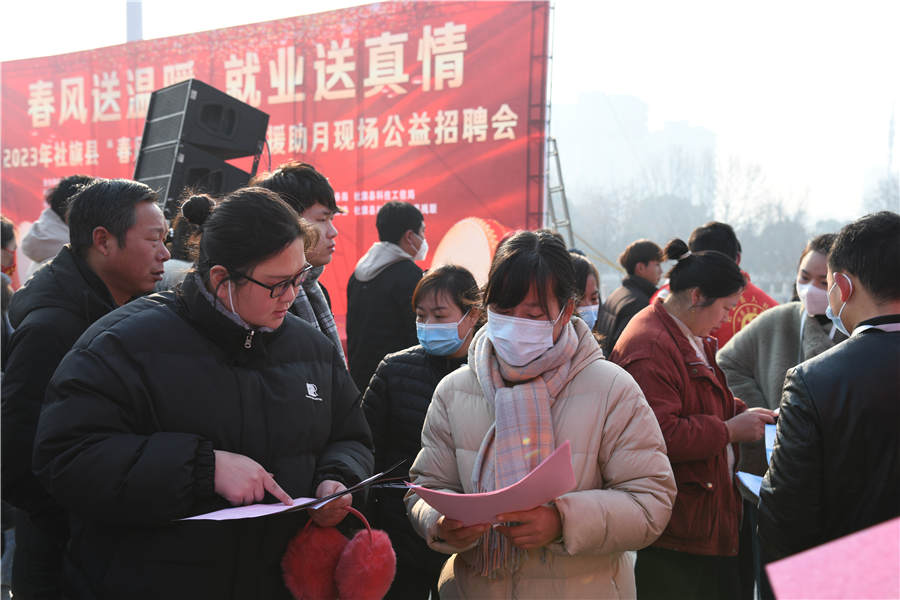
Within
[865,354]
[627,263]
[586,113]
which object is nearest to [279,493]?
[865,354]

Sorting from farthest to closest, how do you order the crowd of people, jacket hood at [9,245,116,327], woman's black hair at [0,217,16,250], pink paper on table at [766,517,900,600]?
woman's black hair at [0,217,16,250] → jacket hood at [9,245,116,327] → the crowd of people → pink paper on table at [766,517,900,600]

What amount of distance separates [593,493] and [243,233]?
3.15 feet

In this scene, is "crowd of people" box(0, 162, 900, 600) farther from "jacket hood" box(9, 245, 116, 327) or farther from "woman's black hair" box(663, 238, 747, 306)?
"woman's black hair" box(663, 238, 747, 306)

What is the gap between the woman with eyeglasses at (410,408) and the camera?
246 cm

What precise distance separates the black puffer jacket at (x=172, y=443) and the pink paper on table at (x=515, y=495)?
12.7 inches

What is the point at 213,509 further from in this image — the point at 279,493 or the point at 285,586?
the point at 285,586

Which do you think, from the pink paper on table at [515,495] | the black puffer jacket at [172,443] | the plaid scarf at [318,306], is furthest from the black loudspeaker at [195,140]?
the pink paper on table at [515,495]

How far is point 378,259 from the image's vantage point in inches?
156

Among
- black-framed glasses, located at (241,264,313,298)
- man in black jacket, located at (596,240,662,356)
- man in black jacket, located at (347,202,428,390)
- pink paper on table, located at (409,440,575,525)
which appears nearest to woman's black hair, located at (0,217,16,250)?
man in black jacket, located at (347,202,428,390)

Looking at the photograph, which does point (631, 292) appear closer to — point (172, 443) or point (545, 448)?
point (545, 448)

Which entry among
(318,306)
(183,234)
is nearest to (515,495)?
(318,306)

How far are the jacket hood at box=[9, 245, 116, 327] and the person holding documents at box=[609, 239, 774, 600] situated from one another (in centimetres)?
167

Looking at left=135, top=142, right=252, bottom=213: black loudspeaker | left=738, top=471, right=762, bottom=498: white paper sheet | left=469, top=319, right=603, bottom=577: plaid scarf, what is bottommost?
left=738, top=471, right=762, bottom=498: white paper sheet

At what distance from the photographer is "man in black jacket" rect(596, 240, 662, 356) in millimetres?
4613
